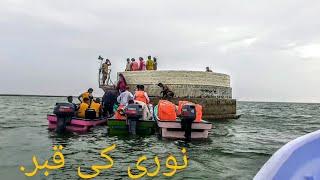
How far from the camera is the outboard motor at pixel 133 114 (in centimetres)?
1404

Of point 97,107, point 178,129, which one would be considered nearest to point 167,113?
point 178,129

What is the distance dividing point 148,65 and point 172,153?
56.0 ft

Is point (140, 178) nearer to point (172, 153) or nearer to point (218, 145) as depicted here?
point (172, 153)

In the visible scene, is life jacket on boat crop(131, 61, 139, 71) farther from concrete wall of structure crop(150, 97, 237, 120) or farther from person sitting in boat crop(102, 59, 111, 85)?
concrete wall of structure crop(150, 97, 237, 120)

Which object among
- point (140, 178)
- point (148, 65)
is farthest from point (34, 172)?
point (148, 65)

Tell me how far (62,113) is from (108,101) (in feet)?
13.3

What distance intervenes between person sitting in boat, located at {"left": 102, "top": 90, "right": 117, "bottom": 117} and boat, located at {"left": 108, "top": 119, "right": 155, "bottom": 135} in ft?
12.2

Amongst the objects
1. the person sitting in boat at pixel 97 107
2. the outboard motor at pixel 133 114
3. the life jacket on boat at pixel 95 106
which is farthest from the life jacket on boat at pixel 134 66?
the outboard motor at pixel 133 114

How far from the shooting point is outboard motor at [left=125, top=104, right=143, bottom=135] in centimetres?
1404

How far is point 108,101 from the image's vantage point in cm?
1855

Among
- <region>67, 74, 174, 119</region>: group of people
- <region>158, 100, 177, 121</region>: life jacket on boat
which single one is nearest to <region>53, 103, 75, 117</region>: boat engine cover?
<region>67, 74, 174, 119</region>: group of people

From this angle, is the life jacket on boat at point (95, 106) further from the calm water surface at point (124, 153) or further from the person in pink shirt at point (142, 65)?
the person in pink shirt at point (142, 65)

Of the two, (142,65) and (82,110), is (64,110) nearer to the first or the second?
(82,110)

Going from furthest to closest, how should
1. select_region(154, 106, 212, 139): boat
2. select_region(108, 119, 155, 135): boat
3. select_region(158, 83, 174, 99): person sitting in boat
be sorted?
select_region(158, 83, 174, 99): person sitting in boat
select_region(108, 119, 155, 135): boat
select_region(154, 106, 212, 139): boat
